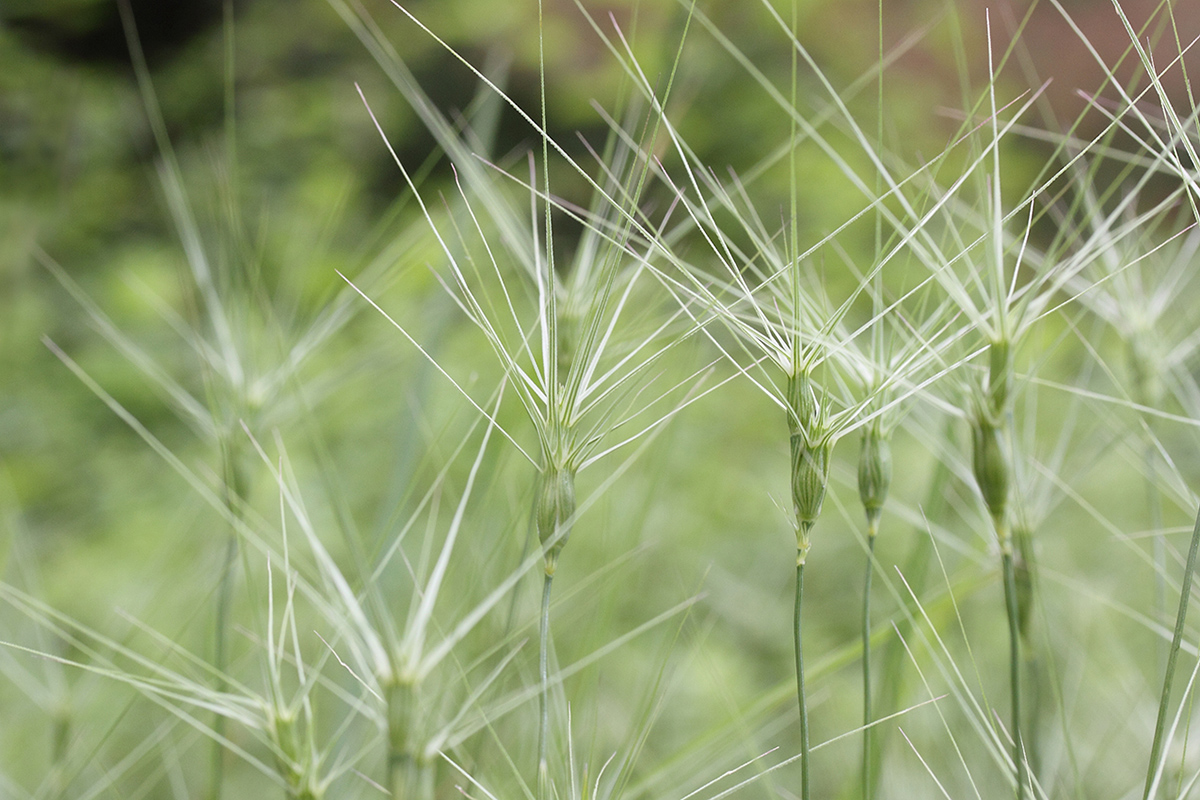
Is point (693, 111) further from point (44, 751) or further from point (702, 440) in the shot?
point (44, 751)

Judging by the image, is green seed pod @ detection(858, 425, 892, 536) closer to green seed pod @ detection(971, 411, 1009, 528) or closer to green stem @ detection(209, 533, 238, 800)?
green seed pod @ detection(971, 411, 1009, 528)

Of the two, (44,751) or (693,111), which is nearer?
(44,751)

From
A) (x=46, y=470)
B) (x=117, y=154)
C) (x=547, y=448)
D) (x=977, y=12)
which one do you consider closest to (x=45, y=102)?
(x=117, y=154)

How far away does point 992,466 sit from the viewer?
174mm

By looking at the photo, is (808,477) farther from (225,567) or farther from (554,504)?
(225,567)

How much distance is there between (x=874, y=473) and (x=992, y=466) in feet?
0.08

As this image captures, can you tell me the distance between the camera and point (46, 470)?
37.0 inches

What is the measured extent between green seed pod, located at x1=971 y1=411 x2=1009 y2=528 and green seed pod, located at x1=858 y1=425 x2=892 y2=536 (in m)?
0.02

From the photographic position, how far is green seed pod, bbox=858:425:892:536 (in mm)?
184

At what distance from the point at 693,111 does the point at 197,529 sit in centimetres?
95

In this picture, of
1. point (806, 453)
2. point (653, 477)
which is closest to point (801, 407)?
point (806, 453)

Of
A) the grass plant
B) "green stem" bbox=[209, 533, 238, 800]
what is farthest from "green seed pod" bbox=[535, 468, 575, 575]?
"green stem" bbox=[209, 533, 238, 800]

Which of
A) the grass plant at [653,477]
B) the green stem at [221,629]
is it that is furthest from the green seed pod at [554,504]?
the green stem at [221,629]

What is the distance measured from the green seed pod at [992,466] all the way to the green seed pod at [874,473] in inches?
0.7
